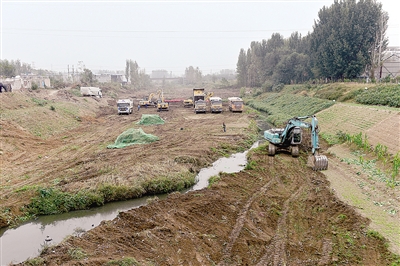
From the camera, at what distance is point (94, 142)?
2461 cm

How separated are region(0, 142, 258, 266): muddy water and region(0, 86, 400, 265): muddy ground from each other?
48.8 inches

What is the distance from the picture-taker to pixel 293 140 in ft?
63.4

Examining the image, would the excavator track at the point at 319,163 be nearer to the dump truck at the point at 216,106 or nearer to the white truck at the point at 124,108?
the dump truck at the point at 216,106

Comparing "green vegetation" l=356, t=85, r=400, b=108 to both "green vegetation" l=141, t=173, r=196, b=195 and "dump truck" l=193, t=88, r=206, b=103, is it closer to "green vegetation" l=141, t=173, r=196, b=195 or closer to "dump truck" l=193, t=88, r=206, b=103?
"green vegetation" l=141, t=173, r=196, b=195

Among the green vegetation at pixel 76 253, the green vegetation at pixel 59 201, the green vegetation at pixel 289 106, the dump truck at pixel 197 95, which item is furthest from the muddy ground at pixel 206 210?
the dump truck at pixel 197 95

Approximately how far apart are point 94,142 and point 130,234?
1643cm

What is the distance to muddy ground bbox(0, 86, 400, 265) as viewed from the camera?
8812mm

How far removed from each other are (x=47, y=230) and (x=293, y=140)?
1481 centimetres

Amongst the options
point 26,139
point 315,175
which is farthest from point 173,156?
point 26,139

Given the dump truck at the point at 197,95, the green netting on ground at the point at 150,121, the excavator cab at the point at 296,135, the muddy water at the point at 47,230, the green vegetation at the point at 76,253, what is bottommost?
the muddy water at the point at 47,230

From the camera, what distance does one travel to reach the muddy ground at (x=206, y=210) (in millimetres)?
8812

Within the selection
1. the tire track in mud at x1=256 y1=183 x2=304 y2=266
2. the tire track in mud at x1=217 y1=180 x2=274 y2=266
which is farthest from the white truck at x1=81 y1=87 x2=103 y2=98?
the tire track in mud at x1=256 y1=183 x2=304 y2=266

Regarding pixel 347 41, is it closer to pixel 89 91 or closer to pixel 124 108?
pixel 124 108

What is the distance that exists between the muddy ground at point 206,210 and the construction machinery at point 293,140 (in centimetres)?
67
